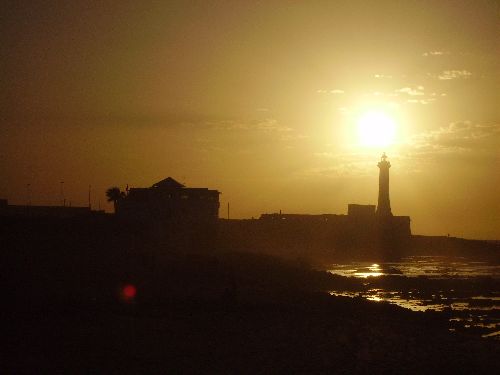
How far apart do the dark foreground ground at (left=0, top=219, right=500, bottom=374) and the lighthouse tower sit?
62.0 meters

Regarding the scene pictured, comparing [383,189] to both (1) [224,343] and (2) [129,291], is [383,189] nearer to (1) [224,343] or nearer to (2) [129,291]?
(2) [129,291]

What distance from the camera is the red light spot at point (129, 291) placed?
31408mm

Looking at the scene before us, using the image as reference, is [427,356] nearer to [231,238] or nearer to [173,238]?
[173,238]

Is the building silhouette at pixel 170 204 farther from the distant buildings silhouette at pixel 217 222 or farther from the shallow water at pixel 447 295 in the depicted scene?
the shallow water at pixel 447 295

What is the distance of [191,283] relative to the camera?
38.7 m

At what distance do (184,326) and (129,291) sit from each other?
8916mm

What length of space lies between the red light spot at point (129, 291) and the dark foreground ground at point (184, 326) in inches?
15.9

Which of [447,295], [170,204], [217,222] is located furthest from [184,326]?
[217,222]

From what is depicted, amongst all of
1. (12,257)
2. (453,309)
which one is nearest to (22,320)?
(12,257)

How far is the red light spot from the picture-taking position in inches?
1237

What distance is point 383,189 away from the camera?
10150 centimetres

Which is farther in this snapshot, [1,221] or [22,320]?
[1,221]

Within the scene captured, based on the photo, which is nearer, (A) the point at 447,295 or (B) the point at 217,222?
(A) the point at 447,295

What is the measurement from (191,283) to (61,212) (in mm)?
52225
